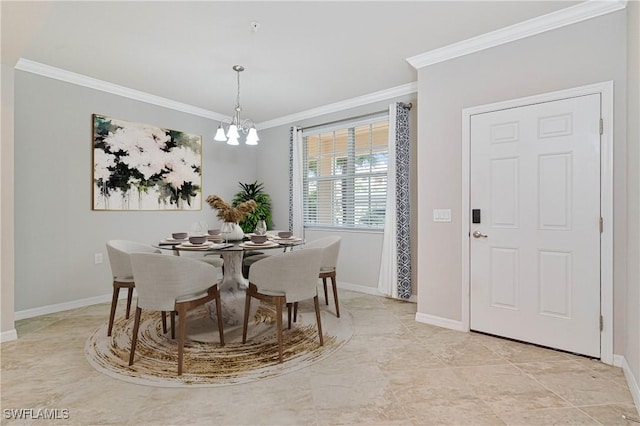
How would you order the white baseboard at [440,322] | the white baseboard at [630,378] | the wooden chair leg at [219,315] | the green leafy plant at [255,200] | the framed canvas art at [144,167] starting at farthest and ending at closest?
the green leafy plant at [255,200]
the framed canvas art at [144,167]
the white baseboard at [440,322]
the wooden chair leg at [219,315]
the white baseboard at [630,378]

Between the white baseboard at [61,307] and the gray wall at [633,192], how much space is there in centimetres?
496

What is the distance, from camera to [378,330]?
3.05m

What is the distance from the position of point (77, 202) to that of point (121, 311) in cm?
136

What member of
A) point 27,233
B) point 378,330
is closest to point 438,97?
point 378,330

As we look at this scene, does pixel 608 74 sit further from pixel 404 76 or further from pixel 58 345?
pixel 58 345

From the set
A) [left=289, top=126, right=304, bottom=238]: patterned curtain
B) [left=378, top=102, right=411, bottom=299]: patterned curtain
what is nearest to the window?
[left=289, top=126, right=304, bottom=238]: patterned curtain

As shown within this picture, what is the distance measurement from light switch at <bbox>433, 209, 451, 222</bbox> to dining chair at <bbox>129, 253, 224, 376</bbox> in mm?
2251

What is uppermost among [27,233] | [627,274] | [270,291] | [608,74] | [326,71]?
[326,71]

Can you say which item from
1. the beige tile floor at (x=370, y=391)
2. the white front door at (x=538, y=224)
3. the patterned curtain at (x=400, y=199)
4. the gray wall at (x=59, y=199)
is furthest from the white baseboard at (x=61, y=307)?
the white front door at (x=538, y=224)

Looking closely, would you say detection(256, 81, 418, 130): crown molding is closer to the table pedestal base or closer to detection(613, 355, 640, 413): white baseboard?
the table pedestal base

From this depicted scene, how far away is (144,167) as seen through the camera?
427cm

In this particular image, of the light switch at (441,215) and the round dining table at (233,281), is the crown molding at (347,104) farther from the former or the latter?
the round dining table at (233,281)

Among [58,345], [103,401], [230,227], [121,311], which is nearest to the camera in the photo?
[103,401]

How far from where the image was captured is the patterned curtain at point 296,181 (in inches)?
200
